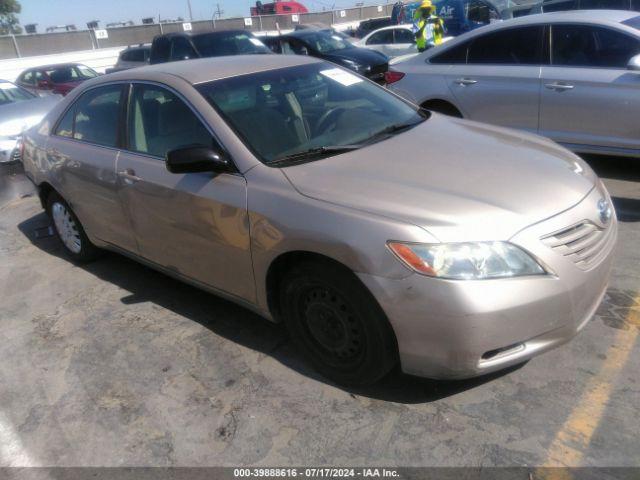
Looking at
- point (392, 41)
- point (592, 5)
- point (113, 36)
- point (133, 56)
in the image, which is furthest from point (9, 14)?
point (592, 5)

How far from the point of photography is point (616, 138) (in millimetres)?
5207

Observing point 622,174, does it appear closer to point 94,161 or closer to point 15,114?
point 94,161

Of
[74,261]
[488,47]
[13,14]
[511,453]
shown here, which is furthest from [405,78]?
[13,14]

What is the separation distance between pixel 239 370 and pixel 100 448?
81 cm

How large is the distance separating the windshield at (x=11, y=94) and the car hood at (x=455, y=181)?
28.8 ft

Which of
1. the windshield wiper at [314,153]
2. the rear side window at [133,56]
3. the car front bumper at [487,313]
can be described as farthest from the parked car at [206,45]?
the car front bumper at [487,313]

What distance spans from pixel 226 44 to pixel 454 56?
256 inches

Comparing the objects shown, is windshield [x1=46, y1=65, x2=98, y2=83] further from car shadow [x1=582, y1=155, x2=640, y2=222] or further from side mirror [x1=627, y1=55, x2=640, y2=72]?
side mirror [x1=627, y1=55, x2=640, y2=72]

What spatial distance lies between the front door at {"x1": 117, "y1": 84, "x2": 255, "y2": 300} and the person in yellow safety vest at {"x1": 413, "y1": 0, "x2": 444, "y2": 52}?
998 cm

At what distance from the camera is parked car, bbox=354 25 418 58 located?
50.8 feet

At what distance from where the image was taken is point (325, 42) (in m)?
12.9

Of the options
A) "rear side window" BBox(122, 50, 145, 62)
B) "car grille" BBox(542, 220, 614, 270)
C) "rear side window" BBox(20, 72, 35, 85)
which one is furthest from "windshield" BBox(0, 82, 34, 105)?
"car grille" BBox(542, 220, 614, 270)

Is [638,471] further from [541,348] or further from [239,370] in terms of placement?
[239,370]

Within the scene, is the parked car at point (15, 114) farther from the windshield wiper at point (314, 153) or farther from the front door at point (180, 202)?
the windshield wiper at point (314, 153)
